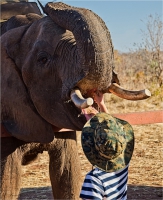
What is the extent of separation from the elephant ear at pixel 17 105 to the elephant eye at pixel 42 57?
0.81 ft

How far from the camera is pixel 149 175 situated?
5742 millimetres

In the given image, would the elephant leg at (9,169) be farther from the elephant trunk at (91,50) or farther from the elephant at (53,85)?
the elephant trunk at (91,50)

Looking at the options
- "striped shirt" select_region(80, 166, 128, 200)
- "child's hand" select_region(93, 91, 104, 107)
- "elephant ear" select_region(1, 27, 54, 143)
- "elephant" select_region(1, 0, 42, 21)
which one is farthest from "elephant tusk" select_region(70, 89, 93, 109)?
"elephant" select_region(1, 0, 42, 21)

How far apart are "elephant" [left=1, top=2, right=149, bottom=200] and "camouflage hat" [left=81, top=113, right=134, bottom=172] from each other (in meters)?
0.36

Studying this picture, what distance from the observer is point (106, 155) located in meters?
2.23

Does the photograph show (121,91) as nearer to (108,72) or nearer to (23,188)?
(108,72)

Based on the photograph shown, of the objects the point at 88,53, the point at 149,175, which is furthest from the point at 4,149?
the point at 149,175

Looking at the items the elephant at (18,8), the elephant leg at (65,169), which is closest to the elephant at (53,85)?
the elephant leg at (65,169)

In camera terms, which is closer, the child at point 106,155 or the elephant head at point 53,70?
the child at point 106,155

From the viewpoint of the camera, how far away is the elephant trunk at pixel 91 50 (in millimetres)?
2744

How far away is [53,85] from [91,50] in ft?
1.65

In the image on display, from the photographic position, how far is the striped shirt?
2277 millimetres

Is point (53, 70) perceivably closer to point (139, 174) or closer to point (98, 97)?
point (98, 97)

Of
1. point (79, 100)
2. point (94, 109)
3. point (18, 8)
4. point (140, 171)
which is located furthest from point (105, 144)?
point (140, 171)
